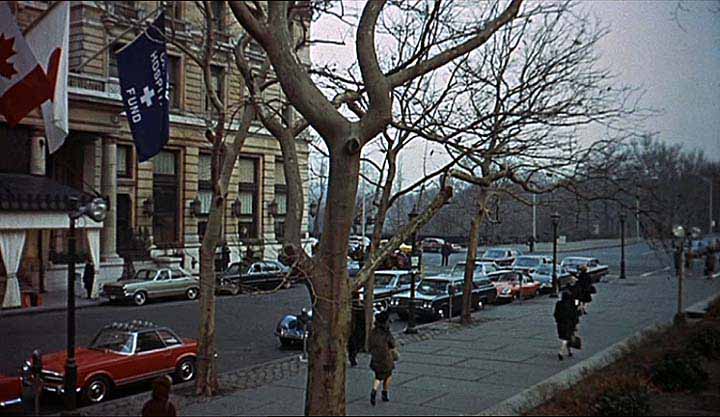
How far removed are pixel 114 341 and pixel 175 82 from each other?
18.0 feet

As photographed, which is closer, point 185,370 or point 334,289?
point 334,289

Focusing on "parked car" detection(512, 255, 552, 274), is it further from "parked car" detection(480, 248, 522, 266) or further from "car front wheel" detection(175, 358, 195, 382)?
"car front wheel" detection(175, 358, 195, 382)

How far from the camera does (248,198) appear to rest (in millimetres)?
21781

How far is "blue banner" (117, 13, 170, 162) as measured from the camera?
12.3 metres

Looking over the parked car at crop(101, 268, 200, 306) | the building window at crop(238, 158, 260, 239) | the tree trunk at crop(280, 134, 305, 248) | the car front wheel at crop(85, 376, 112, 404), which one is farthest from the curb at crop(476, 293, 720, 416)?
the parked car at crop(101, 268, 200, 306)

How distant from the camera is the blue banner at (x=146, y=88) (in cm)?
1231

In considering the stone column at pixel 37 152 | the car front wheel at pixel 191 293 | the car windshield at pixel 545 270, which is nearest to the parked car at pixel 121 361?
the stone column at pixel 37 152

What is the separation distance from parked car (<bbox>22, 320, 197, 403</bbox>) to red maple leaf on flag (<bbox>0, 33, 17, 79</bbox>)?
16.8 feet

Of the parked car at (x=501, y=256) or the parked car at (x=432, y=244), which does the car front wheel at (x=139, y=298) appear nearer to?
the parked car at (x=501, y=256)

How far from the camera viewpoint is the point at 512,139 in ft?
66.7

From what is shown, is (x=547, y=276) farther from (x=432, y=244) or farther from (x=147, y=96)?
(x=147, y=96)

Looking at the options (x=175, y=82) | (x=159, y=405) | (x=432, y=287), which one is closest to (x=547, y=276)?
(x=432, y=287)

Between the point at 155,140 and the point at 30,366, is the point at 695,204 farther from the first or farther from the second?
the point at 30,366

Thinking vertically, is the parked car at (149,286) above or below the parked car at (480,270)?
below
